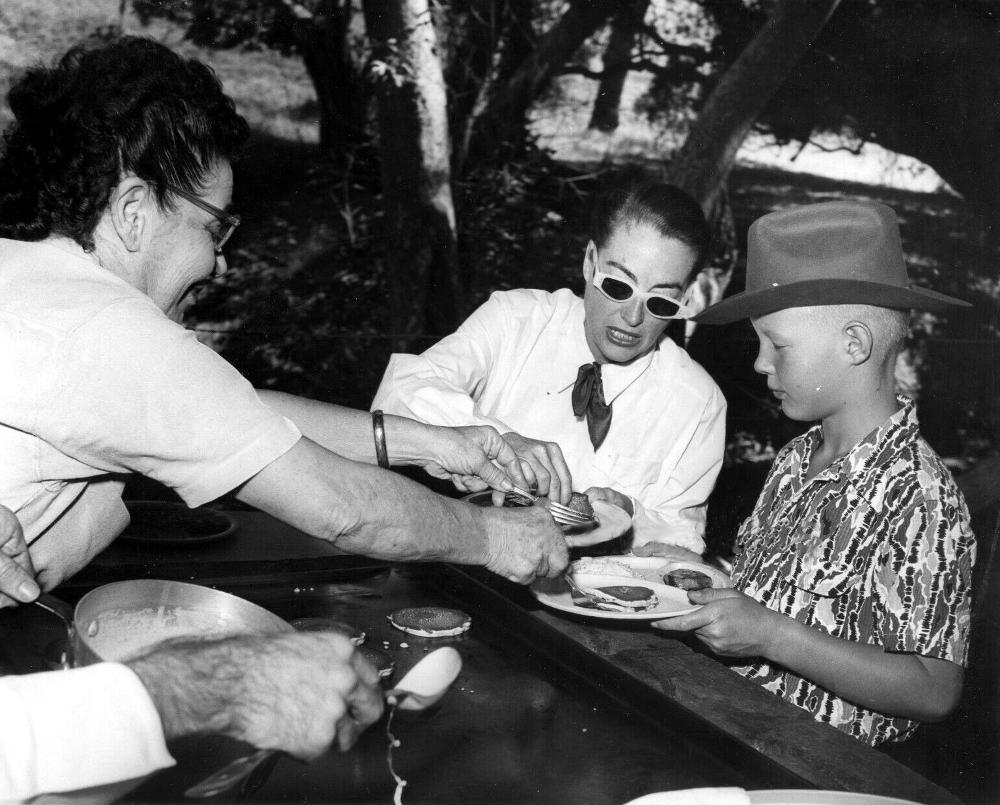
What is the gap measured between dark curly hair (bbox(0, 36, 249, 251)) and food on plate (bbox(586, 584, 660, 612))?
4.28 ft

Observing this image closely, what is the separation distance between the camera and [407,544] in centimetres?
182

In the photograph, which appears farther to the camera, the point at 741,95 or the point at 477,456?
the point at 741,95

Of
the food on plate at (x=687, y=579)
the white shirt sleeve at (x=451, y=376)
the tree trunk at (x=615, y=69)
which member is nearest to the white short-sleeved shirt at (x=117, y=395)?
the food on plate at (x=687, y=579)

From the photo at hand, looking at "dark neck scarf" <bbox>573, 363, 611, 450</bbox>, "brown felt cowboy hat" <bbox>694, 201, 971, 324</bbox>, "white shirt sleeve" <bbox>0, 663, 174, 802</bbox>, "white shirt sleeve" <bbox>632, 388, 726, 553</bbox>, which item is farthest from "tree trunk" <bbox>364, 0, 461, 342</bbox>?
"white shirt sleeve" <bbox>0, 663, 174, 802</bbox>

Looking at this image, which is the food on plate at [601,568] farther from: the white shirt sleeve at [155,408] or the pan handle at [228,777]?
the pan handle at [228,777]

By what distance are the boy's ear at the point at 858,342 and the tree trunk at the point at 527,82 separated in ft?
12.9

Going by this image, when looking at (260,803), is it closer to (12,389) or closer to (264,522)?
(12,389)

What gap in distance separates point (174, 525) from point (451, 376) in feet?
4.01

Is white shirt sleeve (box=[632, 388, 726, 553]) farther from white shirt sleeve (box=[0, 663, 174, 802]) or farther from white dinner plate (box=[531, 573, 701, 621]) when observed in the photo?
white shirt sleeve (box=[0, 663, 174, 802])

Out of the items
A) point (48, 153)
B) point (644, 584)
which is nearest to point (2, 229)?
point (48, 153)

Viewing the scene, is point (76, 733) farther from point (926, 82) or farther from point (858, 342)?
point (926, 82)

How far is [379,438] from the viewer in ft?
8.29

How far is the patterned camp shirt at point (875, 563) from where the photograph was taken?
7.02 ft

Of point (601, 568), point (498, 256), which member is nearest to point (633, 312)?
point (601, 568)
